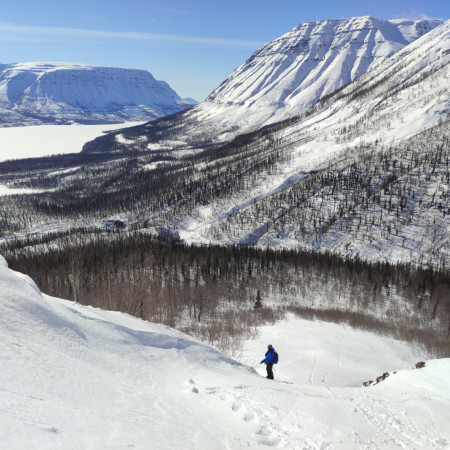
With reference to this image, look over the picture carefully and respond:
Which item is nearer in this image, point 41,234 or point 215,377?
point 215,377

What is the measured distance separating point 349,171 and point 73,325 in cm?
17944

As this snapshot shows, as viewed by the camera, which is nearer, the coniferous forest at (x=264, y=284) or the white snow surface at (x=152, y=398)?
the white snow surface at (x=152, y=398)

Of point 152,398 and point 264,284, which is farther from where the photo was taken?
point 264,284

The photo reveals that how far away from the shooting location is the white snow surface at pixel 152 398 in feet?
35.8

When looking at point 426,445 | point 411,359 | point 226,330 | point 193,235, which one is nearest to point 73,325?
point 426,445

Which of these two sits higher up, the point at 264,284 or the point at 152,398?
the point at 152,398

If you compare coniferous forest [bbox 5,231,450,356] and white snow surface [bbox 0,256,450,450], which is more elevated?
A: white snow surface [bbox 0,256,450,450]

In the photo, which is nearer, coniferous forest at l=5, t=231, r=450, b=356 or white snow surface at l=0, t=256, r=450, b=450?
white snow surface at l=0, t=256, r=450, b=450

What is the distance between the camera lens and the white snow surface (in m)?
10.9

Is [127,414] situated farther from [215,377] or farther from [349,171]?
[349,171]

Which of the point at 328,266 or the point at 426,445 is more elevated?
the point at 426,445

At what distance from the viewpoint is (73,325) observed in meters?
16.5

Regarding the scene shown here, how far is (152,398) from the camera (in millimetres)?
14125

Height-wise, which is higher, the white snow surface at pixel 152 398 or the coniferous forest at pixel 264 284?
the white snow surface at pixel 152 398
